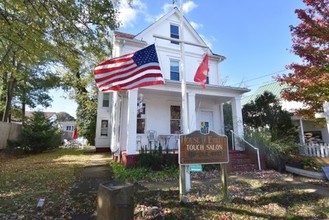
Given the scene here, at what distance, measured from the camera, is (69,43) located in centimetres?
880

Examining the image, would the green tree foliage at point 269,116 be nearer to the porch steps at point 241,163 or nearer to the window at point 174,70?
the porch steps at point 241,163

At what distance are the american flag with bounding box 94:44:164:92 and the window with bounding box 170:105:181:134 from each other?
6853mm

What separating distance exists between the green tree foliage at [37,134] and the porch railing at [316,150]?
54.6ft

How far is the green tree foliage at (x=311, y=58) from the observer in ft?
28.6

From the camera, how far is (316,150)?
1062 centimetres

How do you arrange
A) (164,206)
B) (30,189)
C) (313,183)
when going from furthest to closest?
(313,183) → (30,189) → (164,206)

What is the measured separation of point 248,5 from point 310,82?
4.98m

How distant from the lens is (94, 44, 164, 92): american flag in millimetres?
5766

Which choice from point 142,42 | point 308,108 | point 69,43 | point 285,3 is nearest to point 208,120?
point 308,108

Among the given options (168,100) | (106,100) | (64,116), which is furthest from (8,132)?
(64,116)

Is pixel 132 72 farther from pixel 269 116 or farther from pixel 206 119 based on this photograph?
pixel 269 116

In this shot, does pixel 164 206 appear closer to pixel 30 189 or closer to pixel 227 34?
pixel 30 189

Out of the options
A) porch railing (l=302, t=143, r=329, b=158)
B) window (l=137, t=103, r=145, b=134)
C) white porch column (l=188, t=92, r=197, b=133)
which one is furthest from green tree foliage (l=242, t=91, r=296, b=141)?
window (l=137, t=103, r=145, b=134)

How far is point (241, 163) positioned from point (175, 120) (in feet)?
14.9
